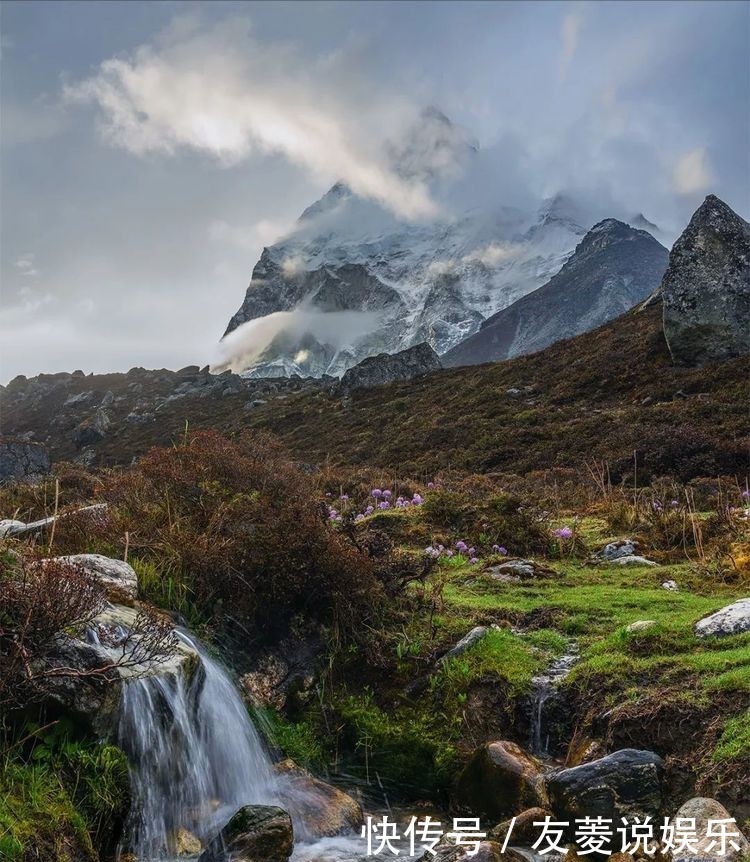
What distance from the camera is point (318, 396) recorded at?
186 ft

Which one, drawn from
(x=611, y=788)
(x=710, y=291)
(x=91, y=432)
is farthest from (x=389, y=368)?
(x=611, y=788)

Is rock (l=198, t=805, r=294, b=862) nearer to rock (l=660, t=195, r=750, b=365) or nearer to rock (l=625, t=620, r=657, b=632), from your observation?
rock (l=625, t=620, r=657, b=632)

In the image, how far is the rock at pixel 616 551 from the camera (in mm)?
10520

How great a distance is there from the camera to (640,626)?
681 cm

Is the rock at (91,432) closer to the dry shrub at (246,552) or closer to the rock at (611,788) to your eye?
the dry shrub at (246,552)

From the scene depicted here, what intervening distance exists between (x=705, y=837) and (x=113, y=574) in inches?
188

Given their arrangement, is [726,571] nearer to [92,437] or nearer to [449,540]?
[449,540]

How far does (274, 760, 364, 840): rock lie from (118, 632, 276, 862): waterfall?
0.15m

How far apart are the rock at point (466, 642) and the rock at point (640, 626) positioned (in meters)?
1.41

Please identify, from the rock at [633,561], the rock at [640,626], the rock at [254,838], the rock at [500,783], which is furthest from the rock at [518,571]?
the rock at [254,838]

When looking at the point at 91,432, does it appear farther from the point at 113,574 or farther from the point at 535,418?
the point at 113,574

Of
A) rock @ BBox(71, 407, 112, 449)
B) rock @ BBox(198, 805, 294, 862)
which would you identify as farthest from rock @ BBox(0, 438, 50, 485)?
rock @ BBox(198, 805, 294, 862)

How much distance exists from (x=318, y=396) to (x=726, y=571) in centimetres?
4910

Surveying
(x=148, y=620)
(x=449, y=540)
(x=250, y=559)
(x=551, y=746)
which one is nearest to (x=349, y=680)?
(x=250, y=559)
